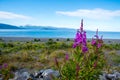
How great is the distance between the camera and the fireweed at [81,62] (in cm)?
563

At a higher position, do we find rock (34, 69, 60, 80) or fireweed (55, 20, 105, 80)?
fireweed (55, 20, 105, 80)

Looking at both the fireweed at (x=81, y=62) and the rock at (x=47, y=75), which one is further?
the rock at (x=47, y=75)

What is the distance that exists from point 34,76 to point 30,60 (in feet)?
17.5

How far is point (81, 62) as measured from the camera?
5746 millimetres

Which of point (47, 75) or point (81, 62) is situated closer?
point (81, 62)

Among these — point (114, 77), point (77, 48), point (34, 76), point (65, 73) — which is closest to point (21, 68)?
point (34, 76)

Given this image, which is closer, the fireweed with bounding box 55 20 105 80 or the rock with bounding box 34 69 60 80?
the fireweed with bounding box 55 20 105 80

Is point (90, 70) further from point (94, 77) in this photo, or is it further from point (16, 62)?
point (16, 62)

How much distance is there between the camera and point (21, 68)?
13492 millimetres

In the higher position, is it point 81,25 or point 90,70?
point 81,25

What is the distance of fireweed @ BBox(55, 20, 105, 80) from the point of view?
5633 millimetres

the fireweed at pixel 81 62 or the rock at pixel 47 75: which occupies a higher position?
the fireweed at pixel 81 62

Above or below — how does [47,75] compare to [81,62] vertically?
below

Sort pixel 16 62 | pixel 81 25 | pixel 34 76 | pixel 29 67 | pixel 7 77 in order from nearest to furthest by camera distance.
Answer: pixel 81 25 < pixel 7 77 < pixel 34 76 < pixel 29 67 < pixel 16 62
